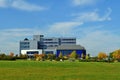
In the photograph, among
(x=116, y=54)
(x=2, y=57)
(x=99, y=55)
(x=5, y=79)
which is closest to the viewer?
(x=5, y=79)

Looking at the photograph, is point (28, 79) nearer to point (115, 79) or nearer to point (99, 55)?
point (115, 79)

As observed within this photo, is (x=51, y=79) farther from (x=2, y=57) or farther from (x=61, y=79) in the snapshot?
(x=2, y=57)

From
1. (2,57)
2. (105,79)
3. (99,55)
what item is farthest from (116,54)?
(105,79)

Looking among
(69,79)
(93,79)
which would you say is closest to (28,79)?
(69,79)

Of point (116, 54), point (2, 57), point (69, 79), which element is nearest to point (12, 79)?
point (69, 79)

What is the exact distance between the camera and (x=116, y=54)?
6240 inches

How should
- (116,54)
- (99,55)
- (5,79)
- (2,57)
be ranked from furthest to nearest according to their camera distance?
(99,55)
(116,54)
(2,57)
(5,79)

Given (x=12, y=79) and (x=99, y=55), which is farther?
(x=99, y=55)

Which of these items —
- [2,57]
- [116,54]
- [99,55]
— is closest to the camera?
[2,57]

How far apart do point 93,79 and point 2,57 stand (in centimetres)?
9809

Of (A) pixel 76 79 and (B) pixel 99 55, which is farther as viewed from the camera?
(B) pixel 99 55

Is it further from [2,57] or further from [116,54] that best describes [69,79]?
[116,54]

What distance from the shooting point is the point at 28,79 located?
24.8m

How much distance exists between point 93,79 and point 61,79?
2.63 metres
